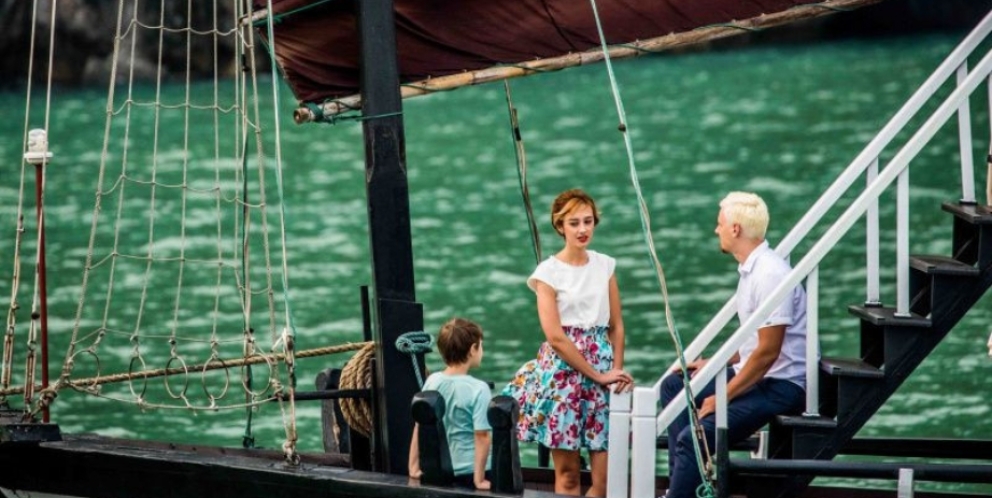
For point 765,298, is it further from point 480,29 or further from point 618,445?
point 480,29

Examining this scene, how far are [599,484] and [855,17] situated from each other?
48.3 meters

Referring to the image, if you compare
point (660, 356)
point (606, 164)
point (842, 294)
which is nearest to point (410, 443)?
point (660, 356)

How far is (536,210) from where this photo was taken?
1105 inches

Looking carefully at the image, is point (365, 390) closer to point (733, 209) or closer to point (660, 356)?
point (733, 209)

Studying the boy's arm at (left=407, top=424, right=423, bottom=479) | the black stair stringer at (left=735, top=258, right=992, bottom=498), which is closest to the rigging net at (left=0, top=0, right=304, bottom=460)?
the boy's arm at (left=407, top=424, right=423, bottom=479)

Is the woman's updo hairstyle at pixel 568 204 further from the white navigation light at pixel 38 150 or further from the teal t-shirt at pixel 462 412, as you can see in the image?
the white navigation light at pixel 38 150

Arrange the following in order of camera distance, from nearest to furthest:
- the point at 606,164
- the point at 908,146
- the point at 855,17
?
the point at 908,146, the point at 606,164, the point at 855,17

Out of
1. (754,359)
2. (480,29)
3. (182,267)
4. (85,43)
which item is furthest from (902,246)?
(85,43)

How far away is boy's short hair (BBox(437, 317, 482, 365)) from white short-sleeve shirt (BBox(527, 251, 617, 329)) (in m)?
0.55

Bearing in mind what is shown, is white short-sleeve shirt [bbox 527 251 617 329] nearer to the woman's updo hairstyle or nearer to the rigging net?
the woman's updo hairstyle

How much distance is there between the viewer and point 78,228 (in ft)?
91.3

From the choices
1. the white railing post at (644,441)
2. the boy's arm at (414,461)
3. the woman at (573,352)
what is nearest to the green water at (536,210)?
the boy's arm at (414,461)

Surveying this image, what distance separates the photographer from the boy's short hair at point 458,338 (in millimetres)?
7023

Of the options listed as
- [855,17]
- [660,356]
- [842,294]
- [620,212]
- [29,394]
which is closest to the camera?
[29,394]
